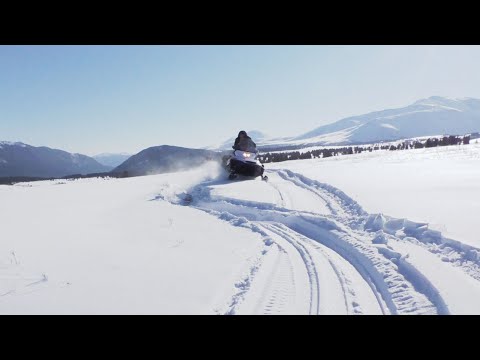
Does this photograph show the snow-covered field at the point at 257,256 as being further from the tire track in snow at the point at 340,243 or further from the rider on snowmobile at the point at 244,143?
the rider on snowmobile at the point at 244,143

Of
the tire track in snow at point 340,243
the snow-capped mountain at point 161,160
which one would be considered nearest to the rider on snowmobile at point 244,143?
the tire track in snow at point 340,243

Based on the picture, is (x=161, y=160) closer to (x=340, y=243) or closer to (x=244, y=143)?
(x=244, y=143)

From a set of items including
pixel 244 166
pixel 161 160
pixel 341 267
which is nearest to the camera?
pixel 341 267

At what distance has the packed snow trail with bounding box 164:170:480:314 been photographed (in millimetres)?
4469

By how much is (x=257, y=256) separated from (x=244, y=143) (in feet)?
39.1

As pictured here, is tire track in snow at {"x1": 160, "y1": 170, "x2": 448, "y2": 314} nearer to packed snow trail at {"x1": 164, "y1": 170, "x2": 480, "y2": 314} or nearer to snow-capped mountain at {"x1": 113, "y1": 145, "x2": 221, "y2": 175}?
packed snow trail at {"x1": 164, "y1": 170, "x2": 480, "y2": 314}

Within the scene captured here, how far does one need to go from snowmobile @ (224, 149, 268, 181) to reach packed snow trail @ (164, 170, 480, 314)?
6.68 metres

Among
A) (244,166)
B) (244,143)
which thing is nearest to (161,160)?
A: (244,143)

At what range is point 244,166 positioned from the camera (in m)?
17.5

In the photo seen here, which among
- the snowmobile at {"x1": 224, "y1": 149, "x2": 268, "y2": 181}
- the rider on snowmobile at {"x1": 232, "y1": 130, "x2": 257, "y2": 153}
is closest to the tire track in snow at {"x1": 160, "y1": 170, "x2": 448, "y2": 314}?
the snowmobile at {"x1": 224, "y1": 149, "x2": 268, "y2": 181}

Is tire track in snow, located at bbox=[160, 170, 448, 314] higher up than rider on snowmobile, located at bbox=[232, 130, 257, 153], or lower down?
lower down

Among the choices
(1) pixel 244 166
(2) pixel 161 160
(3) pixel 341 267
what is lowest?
(3) pixel 341 267
